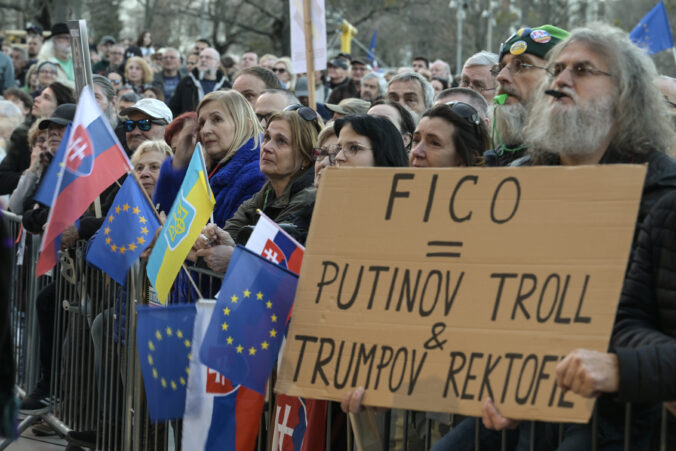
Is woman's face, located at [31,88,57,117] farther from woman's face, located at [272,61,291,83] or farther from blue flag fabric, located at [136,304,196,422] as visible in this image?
blue flag fabric, located at [136,304,196,422]

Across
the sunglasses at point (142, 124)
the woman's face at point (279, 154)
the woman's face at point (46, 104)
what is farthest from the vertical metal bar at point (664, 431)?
the woman's face at point (46, 104)

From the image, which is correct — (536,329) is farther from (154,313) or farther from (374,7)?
(374,7)

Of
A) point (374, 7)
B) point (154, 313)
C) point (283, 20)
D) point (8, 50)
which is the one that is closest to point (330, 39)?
point (374, 7)

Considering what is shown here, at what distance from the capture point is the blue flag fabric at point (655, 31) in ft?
28.8

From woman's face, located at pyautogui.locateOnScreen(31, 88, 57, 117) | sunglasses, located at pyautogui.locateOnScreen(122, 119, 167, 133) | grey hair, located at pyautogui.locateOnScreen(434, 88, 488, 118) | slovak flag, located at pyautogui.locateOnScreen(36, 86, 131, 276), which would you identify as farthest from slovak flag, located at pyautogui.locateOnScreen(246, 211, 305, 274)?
woman's face, located at pyautogui.locateOnScreen(31, 88, 57, 117)

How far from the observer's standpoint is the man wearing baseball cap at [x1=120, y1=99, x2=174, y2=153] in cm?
708

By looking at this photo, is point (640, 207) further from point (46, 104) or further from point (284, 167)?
point (46, 104)

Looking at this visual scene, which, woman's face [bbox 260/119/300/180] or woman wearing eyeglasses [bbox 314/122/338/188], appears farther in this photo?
woman's face [bbox 260/119/300/180]

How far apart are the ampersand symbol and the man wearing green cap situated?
5.11 ft

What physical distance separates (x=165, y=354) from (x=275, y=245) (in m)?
0.64

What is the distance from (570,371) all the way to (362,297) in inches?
28.2

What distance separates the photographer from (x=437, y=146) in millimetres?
4328

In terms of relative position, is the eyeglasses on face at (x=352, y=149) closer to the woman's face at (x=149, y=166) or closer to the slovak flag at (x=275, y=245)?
the slovak flag at (x=275, y=245)

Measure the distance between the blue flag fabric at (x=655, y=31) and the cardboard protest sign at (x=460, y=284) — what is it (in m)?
6.36
